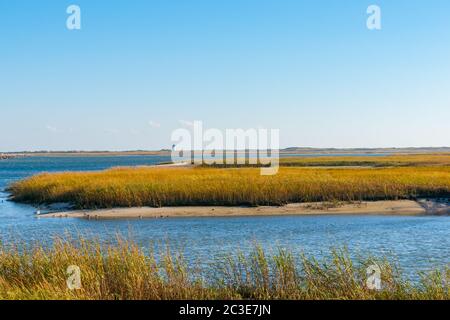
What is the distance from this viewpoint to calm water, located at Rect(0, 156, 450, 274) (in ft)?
66.0

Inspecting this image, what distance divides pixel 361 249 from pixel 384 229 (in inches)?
254

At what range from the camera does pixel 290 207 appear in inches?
1340

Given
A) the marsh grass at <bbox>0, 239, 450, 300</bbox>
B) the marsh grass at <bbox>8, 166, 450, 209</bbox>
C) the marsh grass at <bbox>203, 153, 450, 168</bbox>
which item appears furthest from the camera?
the marsh grass at <bbox>203, 153, 450, 168</bbox>

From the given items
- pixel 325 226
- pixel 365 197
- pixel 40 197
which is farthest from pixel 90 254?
pixel 40 197

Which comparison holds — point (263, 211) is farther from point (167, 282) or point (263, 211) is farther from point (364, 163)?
point (364, 163)

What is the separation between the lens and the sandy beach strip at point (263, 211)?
1289 inches

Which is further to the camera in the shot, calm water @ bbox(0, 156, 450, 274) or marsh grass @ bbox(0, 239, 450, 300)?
calm water @ bbox(0, 156, 450, 274)

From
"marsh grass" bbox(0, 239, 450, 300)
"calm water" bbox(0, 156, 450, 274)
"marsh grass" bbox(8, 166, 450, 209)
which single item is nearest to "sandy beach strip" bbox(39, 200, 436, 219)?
"marsh grass" bbox(8, 166, 450, 209)

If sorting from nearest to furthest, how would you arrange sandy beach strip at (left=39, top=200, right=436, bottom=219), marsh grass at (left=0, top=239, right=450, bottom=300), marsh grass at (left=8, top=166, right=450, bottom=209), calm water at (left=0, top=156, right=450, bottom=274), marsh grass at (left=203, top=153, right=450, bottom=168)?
marsh grass at (left=0, top=239, right=450, bottom=300) < calm water at (left=0, top=156, right=450, bottom=274) < sandy beach strip at (left=39, top=200, right=436, bottom=219) < marsh grass at (left=8, top=166, right=450, bottom=209) < marsh grass at (left=203, top=153, right=450, bottom=168)

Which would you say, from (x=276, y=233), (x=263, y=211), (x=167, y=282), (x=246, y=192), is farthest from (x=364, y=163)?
(x=167, y=282)

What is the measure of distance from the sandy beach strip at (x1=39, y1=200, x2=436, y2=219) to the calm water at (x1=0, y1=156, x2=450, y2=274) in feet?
4.51

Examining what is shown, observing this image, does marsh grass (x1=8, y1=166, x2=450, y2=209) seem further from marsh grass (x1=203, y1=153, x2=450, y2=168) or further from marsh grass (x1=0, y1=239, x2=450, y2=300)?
marsh grass (x1=203, y1=153, x2=450, y2=168)

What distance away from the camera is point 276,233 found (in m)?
25.5
